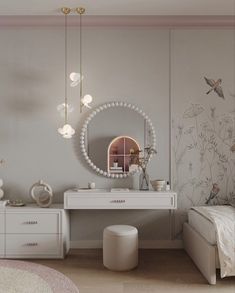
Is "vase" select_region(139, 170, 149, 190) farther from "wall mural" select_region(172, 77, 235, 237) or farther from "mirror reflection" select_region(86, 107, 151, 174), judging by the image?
"wall mural" select_region(172, 77, 235, 237)

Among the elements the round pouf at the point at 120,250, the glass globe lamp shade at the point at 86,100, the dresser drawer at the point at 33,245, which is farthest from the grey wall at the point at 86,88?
the round pouf at the point at 120,250

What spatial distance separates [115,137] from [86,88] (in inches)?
25.7

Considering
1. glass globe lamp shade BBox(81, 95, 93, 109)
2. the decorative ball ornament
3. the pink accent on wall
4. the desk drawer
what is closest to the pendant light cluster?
glass globe lamp shade BBox(81, 95, 93, 109)

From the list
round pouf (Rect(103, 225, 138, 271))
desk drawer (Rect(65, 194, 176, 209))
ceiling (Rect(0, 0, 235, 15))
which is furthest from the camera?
desk drawer (Rect(65, 194, 176, 209))

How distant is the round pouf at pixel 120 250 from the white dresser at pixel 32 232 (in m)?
0.59

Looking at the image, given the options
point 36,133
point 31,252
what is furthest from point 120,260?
point 36,133

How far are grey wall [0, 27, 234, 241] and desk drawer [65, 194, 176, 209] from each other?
40 cm

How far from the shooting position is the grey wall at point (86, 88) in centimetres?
439

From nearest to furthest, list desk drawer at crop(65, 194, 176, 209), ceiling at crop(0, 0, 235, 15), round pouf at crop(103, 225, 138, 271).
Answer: round pouf at crop(103, 225, 138, 271)
ceiling at crop(0, 0, 235, 15)
desk drawer at crop(65, 194, 176, 209)

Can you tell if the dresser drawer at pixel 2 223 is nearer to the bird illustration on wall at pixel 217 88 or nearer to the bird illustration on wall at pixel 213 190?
the bird illustration on wall at pixel 213 190

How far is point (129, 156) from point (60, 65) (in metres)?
1.30

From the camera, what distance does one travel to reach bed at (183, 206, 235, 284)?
3256mm

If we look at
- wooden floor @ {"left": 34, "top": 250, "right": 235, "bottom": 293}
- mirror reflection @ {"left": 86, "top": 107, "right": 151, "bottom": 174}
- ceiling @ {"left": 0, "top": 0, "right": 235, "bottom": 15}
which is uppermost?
ceiling @ {"left": 0, "top": 0, "right": 235, "bottom": 15}

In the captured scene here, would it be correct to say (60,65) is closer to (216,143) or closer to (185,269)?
(216,143)
